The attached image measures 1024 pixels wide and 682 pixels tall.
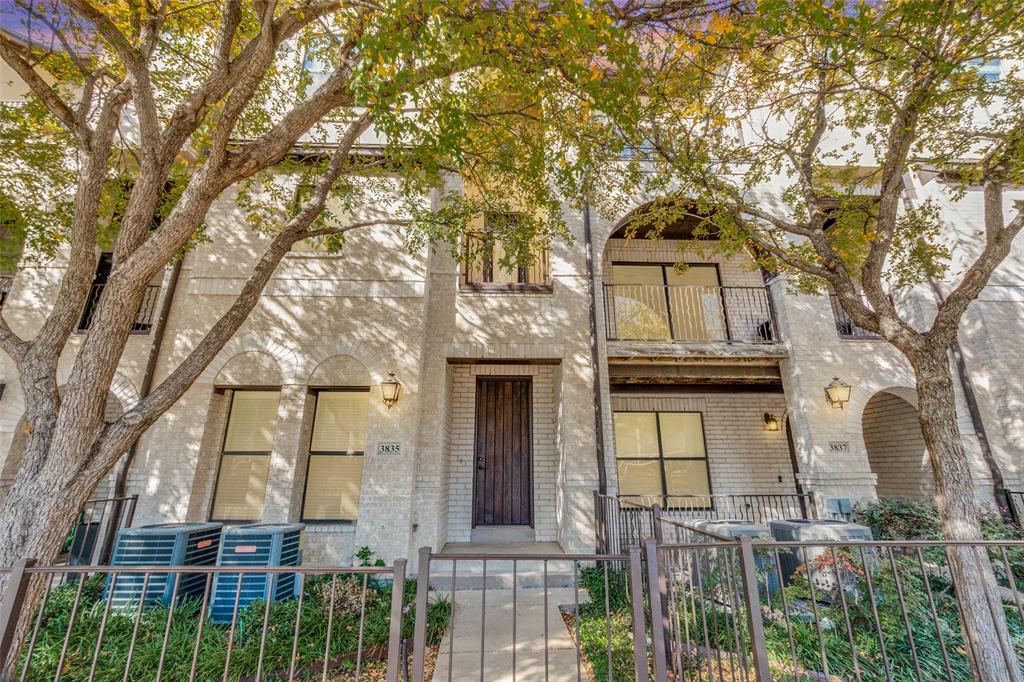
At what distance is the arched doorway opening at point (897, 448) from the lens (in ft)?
26.6

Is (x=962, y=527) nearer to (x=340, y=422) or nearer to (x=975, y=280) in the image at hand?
(x=975, y=280)

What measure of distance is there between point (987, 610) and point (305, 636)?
613 cm

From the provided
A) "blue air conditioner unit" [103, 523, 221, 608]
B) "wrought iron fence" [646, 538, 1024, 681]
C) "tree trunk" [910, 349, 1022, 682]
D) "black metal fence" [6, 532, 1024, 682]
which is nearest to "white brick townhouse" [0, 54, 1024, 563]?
"blue air conditioner unit" [103, 523, 221, 608]

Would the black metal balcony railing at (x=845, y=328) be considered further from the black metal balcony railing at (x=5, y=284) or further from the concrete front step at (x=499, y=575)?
the black metal balcony railing at (x=5, y=284)

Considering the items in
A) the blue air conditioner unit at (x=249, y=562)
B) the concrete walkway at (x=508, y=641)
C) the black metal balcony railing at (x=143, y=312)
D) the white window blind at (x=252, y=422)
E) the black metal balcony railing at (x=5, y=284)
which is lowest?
the concrete walkway at (x=508, y=641)

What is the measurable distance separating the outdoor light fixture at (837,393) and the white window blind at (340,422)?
7610 mm

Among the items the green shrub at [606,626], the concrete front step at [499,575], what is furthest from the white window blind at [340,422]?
the green shrub at [606,626]

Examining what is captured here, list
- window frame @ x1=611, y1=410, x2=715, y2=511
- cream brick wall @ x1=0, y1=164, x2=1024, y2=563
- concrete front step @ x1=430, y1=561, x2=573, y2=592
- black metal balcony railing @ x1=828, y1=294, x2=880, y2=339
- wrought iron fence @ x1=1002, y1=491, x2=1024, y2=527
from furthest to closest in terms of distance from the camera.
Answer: window frame @ x1=611, y1=410, x2=715, y2=511 < black metal balcony railing @ x1=828, y1=294, x2=880, y2=339 < wrought iron fence @ x1=1002, y1=491, x2=1024, y2=527 < cream brick wall @ x1=0, y1=164, x2=1024, y2=563 < concrete front step @ x1=430, y1=561, x2=573, y2=592

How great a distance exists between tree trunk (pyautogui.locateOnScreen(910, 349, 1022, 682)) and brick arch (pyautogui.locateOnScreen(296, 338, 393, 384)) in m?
6.38

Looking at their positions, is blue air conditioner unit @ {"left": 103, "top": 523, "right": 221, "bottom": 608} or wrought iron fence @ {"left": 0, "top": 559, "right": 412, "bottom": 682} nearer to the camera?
wrought iron fence @ {"left": 0, "top": 559, "right": 412, "bottom": 682}

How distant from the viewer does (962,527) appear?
396cm

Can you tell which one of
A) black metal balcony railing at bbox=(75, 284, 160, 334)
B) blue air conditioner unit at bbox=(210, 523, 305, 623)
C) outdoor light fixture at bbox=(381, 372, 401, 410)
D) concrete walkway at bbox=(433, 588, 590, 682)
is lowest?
concrete walkway at bbox=(433, 588, 590, 682)

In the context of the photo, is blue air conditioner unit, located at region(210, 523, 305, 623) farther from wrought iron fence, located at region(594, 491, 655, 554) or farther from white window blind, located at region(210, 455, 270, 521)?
wrought iron fence, located at region(594, 491, 655, 554)

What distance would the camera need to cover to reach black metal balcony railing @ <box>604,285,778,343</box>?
869cm
